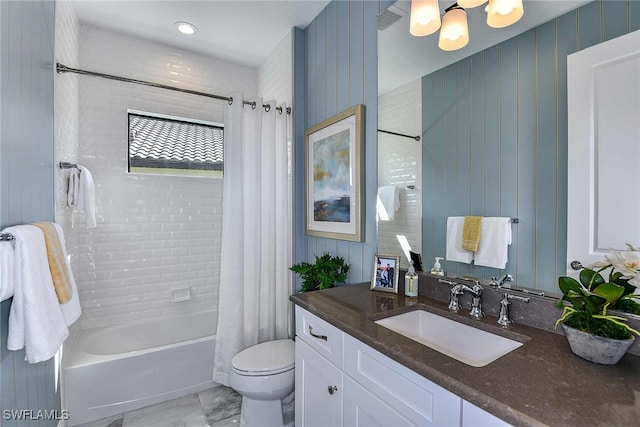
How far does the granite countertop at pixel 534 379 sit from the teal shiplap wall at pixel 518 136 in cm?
27

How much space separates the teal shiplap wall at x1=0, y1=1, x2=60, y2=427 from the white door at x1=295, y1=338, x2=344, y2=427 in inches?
39.7

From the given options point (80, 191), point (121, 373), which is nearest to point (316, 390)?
point (121, 373)

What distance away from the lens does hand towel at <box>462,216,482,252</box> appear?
1275 millimetres

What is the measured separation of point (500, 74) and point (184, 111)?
2.63 meters

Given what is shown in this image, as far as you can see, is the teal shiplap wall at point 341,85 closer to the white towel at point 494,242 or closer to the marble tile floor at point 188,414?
the white towel at point 494,242

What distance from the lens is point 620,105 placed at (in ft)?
2.95

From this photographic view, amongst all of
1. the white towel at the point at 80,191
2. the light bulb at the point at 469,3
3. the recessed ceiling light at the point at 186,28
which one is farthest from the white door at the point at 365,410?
the recessed ceiling light at the point at 186,28

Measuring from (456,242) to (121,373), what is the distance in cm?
217

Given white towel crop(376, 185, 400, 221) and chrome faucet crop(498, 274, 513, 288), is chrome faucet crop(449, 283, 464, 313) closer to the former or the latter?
chrome faucet crop(498, 274, 513, 288)

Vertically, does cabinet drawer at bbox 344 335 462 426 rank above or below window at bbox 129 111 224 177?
A: below

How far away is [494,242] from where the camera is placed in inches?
48.0

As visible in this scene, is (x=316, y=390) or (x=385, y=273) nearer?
(x=316, y=390)

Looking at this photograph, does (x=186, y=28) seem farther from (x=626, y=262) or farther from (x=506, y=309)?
(x=626, y=262)

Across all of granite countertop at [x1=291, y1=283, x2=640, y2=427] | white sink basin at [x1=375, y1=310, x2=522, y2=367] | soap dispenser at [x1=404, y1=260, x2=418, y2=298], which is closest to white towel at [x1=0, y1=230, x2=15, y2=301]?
granite countertop at [x1=291, y1=283, x2=640, y2=427]
